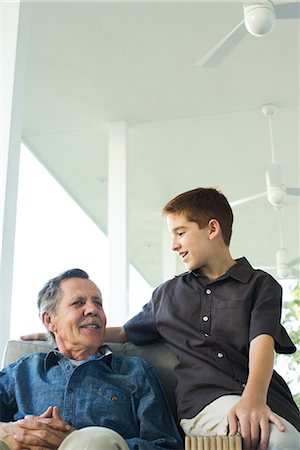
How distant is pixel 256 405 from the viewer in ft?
4.53

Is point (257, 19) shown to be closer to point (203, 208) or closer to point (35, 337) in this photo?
point (203, 208)

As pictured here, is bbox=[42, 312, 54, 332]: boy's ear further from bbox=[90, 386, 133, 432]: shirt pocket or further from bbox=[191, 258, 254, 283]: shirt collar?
bbox=[191, 258, 254, 283]: shirt collar

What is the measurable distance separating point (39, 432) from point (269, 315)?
0.64 metres

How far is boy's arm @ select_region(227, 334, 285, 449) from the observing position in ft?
4.35

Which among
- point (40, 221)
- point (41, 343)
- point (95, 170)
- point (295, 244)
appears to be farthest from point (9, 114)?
point (295, 244)

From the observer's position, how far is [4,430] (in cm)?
146

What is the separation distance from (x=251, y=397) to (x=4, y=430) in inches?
23.4

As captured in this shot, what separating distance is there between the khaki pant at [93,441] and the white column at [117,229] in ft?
12.3

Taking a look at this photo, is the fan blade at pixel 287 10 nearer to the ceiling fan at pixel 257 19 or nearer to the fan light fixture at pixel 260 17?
the ceiling fan at pixel 257 19

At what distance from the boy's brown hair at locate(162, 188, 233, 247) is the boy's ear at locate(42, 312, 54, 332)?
1.60ft

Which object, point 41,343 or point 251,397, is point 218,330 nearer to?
point 251,397

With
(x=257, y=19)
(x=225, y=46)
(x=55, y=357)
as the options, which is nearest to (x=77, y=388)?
(x=55, y=357)

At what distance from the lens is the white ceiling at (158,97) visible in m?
4.16

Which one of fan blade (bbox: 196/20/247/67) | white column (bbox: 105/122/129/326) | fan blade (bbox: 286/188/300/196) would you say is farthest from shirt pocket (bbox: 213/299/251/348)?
fan blade (bbox: 286/188/300/196)
